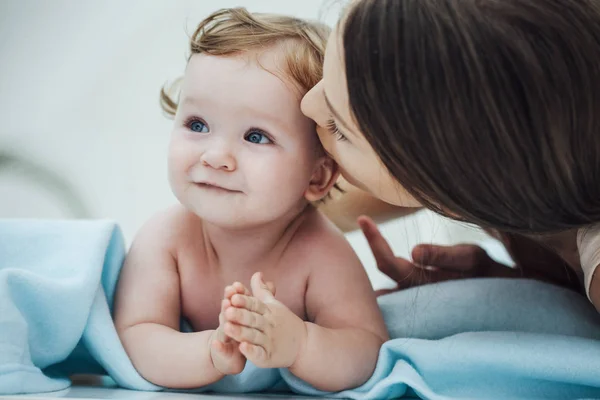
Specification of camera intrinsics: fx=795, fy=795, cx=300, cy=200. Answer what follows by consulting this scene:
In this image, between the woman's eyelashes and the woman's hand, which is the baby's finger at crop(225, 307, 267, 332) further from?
the woman's hand

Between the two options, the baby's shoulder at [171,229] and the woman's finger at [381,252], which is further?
the woman's finger at [381,252]

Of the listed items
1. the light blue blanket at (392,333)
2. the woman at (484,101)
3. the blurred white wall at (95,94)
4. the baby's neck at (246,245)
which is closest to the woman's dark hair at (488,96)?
the woman at (484,101)

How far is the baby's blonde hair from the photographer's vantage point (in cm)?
90

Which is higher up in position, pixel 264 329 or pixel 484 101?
pixel 484 101

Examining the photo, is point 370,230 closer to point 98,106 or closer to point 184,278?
point 184,278

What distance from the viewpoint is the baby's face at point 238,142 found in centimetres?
87

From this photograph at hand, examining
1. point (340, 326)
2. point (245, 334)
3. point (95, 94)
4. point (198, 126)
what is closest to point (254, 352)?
point (245, 334)

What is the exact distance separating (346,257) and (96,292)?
30 cm

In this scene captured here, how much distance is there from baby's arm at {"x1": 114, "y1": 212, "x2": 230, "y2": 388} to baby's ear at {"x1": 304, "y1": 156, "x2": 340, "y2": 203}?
173 mm

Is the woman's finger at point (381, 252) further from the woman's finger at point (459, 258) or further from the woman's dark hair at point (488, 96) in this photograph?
the woman's dark hair at point (488, 96)

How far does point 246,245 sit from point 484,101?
1.28ft

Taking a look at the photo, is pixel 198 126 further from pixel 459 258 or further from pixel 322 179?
pixel 459 258

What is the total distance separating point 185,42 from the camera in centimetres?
182

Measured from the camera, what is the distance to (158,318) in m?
0.91
